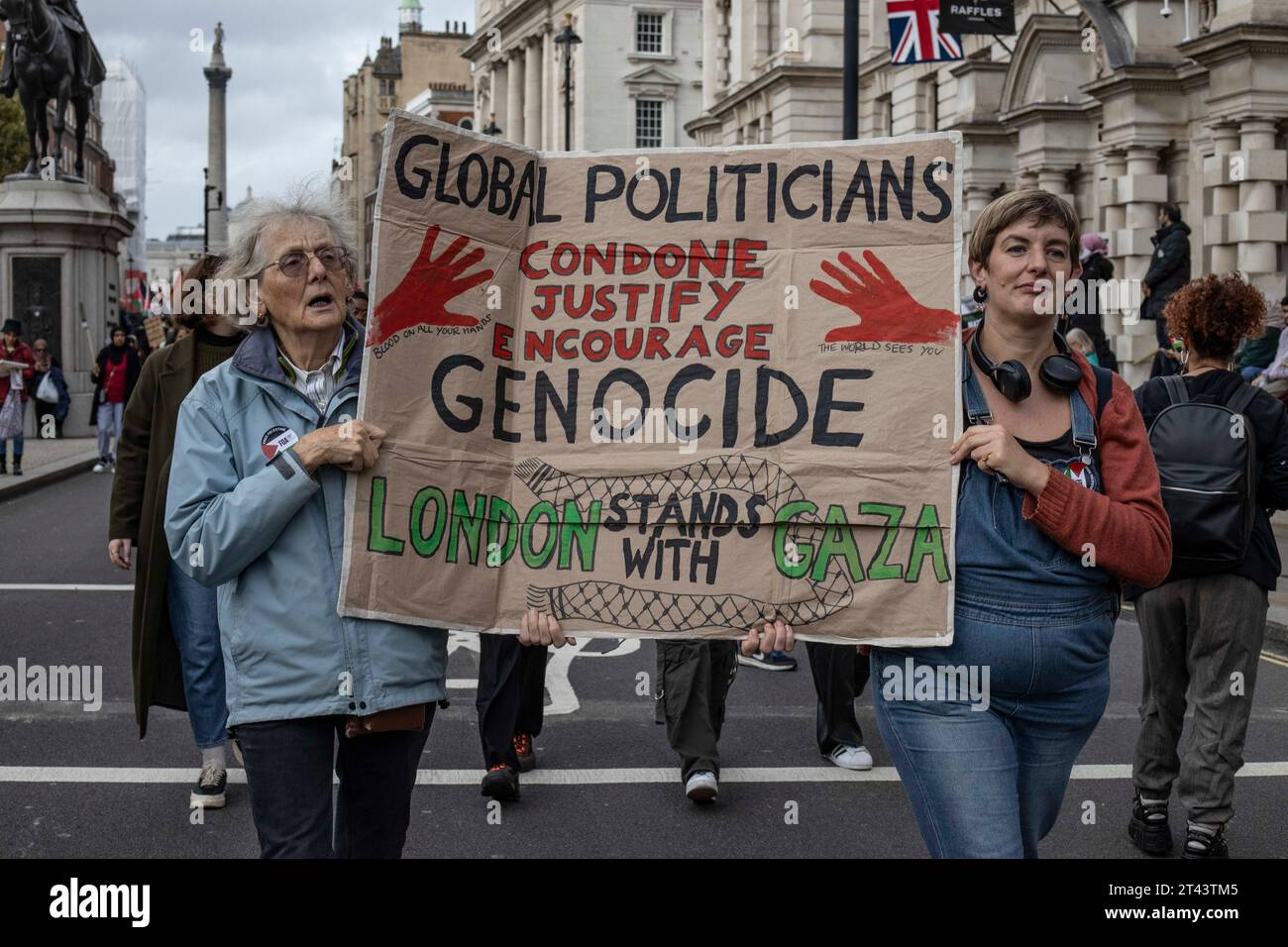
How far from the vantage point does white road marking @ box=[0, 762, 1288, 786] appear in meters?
7.01

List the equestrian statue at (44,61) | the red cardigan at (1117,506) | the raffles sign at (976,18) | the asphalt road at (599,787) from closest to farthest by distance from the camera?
the red cardigan at (1117,506)
the asphalt road at (599,787)
the raffles sign at (976,18)
the equestrian statue at (44,61)

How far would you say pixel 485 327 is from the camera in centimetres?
399

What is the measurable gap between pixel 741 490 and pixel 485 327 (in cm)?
72

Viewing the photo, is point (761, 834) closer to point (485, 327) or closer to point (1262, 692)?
point (485, 327)

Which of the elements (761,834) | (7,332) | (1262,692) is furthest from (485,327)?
(7,332)

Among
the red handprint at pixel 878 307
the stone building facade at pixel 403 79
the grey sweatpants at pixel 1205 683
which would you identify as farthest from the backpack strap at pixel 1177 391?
the stone building facade at pixel 403 79

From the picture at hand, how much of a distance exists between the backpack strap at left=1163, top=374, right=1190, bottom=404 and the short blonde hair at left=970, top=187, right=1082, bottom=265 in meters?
2.45

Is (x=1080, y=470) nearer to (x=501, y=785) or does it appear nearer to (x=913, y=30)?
(x=501, y=785)

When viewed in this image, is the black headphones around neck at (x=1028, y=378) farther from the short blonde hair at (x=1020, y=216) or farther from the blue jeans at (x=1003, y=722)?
the blue jeans at (x=1003, y=722)

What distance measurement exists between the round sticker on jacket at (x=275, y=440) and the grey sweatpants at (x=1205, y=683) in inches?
146

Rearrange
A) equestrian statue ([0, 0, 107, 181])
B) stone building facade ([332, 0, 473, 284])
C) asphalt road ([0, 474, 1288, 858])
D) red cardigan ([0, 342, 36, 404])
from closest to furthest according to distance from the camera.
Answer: asphalt road ([0, 474, 1288, 858])
red cardigan ([0, 342, 36, 404])
equestrian statue ([0, 0, 107, 181])
stone building facade ([332, 0, 473, 284])

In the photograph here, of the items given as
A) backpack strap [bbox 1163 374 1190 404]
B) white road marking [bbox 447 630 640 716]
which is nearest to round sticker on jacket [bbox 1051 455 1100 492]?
backpack strap [bbox 1163 374 1190 404]

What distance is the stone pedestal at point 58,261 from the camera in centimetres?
2788

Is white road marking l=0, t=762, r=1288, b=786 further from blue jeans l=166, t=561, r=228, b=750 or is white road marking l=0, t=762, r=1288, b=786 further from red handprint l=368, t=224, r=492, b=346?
red handprint l=368, t=224, r=492, b=346
